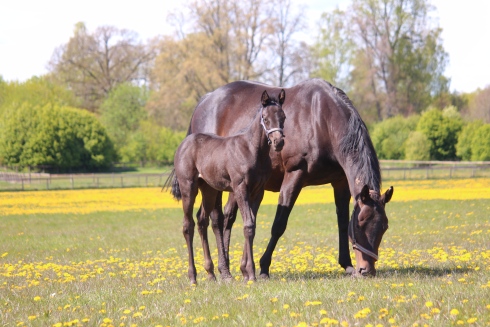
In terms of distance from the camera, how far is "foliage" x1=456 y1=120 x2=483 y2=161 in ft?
182

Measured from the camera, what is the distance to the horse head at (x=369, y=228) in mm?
7797

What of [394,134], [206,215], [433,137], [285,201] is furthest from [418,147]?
[206,215]

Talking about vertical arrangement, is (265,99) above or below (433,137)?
above

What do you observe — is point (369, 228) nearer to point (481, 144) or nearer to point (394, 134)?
point (481, 144)

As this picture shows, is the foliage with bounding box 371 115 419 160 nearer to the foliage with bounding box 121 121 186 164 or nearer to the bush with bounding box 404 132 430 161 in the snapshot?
the bush with bounding box 404 132 430 161

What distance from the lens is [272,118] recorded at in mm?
7195

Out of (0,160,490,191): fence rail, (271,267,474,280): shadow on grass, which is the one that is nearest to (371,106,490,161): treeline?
(0,160,490,191): fence rail

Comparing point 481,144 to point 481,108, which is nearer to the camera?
point 481,144

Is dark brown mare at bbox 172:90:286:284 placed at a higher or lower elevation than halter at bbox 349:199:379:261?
higher

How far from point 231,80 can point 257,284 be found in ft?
160

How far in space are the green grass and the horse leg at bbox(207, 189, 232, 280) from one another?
13.2 inches

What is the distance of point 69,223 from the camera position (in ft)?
76.3

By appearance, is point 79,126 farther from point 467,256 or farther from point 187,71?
point 467,256

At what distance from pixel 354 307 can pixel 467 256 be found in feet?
15.4
